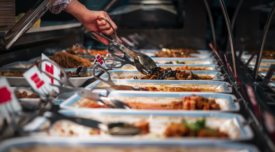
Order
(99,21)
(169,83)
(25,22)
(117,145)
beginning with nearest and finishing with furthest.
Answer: (117,145) < (25,22) < (169,83) < (99,21)

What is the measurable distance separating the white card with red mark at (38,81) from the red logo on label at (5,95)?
0.12 metres

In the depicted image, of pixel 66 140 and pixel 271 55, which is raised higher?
pixel 271 55

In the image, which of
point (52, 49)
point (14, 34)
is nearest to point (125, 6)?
point (52, 49)

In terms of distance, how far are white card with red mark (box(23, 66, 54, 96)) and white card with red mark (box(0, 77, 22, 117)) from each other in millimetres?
120

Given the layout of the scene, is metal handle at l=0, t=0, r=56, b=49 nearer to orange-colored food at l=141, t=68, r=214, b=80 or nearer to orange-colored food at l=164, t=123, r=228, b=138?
orange-colored food at l=141, t=68, r=214, b=80

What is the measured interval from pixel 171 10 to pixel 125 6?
73cm

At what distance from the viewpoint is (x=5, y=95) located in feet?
3.18

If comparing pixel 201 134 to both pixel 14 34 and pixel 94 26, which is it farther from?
pixel 94 26

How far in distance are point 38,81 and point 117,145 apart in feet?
1.80

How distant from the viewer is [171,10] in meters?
3.96

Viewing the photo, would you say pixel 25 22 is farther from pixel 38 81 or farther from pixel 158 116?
pixel 158 116

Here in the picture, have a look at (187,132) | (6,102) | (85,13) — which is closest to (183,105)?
(187,132)

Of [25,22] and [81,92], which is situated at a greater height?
[25,22]

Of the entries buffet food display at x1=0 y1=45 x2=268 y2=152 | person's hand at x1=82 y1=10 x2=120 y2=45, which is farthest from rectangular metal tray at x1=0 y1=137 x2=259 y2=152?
person's hand at x1=82 y1=10 x2=120 y2=45
